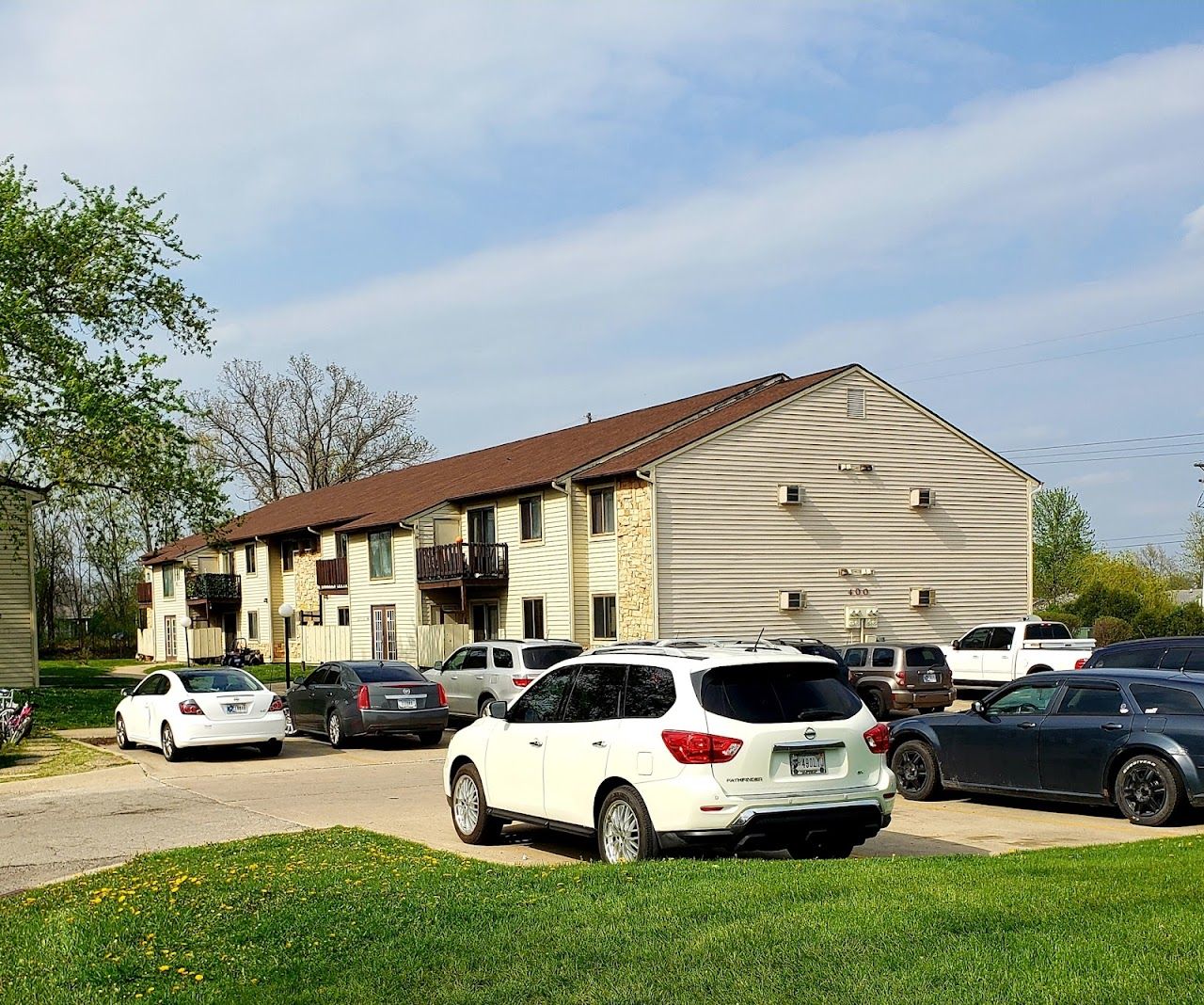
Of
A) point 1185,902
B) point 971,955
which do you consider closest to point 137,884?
point 971,955

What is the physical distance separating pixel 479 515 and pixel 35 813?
27.7 metres

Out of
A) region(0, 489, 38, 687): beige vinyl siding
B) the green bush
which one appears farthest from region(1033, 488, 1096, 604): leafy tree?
region(0, 489, 38, 687): beige vinyl siding

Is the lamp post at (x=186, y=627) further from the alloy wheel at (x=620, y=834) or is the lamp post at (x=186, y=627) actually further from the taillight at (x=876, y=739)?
the taillight at (x=876, y=739)

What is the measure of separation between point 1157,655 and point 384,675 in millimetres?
12512

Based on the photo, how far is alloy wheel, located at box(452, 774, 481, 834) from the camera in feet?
40.5

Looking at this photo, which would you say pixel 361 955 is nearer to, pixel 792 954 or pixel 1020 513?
pixel 792 954

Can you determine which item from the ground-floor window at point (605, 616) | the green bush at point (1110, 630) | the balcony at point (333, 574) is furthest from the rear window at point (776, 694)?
the balcony at point (333, 574)

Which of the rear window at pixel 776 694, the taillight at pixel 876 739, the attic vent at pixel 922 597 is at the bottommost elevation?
the taillight at pixel 876 739

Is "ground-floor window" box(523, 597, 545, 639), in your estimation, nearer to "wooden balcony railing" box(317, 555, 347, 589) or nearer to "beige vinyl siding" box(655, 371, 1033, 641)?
"beige vinyl siding" box(655, 371, 1033, 641)

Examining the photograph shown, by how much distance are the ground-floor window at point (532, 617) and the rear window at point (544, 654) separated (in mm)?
13928

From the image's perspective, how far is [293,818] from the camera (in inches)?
569

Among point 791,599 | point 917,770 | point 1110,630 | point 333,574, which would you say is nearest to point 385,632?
point 333,574

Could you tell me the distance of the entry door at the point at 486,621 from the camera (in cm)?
4209

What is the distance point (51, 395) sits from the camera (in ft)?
104
